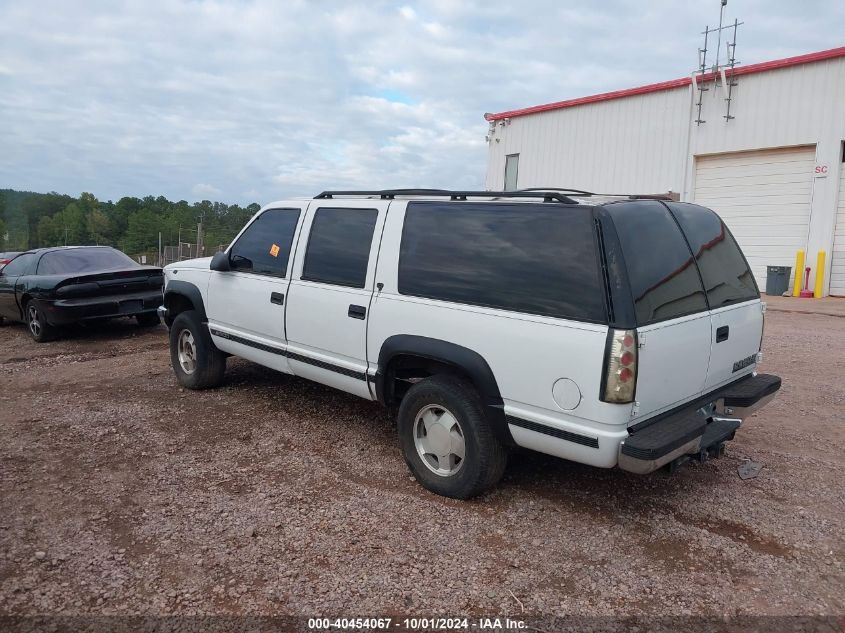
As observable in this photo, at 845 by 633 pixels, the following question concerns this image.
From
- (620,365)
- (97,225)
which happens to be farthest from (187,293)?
(97,225)

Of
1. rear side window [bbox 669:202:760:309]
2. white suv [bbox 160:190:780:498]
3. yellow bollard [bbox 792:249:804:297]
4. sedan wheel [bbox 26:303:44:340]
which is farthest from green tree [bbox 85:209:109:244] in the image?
rear side window [bbox 669:202:760:309]

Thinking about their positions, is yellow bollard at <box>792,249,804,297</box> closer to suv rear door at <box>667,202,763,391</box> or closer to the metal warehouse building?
the metal warehouse building

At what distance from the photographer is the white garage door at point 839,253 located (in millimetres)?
14492

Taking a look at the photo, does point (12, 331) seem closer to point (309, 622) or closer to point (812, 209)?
point (309, 622)

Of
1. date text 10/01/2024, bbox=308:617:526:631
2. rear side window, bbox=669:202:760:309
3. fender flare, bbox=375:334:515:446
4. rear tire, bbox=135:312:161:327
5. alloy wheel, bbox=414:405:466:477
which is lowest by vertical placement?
date text 10/01/2024, bbox=308:617:526:631

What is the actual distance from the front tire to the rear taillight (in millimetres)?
812

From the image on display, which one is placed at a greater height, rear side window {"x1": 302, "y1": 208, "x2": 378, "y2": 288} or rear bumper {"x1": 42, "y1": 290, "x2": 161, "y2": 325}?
rear side window {"x1": 302, "y1": 208, "x2": 378, "y2": 288}

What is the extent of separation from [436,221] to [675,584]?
2431 millimetres

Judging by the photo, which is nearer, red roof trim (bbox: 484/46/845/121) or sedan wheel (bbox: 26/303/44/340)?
sedan wheel (bbox: 26/303/44/340)

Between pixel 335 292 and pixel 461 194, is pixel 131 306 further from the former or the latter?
pixel 461 194

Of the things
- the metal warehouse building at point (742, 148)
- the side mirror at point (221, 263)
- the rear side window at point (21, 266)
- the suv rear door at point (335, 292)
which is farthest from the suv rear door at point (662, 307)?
the metal warehouse building at point (742, 148)

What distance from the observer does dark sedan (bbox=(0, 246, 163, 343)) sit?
345 inches

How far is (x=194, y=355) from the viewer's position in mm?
6094

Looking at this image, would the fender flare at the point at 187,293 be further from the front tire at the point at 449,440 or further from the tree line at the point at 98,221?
the tree line at the point at 98,221
